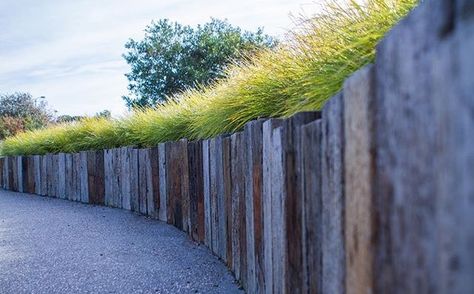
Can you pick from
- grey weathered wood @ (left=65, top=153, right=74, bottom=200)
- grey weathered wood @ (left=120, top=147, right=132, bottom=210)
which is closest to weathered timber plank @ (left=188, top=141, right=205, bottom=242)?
grey weathered wood @ (left=120, top=147, right=132, bottom=210)

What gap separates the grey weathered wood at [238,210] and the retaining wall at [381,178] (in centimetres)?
18

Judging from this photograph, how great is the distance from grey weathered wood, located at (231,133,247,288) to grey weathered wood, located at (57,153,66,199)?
5711 mm

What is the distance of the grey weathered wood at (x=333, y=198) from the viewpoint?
137 cm

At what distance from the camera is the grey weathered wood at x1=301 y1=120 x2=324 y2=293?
64.1 inches

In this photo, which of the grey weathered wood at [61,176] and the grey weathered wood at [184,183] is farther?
the grey weathered wood at [61,176]

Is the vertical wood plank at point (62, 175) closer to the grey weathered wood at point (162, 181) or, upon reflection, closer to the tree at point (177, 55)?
the grey weathered wood at point (162, 181)

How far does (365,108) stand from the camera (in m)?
1.15

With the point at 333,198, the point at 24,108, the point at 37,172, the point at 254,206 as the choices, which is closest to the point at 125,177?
the point at 37,172

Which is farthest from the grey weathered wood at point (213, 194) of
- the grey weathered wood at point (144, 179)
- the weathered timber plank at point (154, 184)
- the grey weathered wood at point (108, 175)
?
the grey weathered wood at point (108, 175)

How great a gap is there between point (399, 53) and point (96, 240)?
425cm

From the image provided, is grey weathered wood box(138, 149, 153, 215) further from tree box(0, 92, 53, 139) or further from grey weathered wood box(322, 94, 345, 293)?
tree box(0, 92, 53, 139)

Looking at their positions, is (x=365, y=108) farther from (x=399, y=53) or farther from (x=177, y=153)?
(x=177, y=153)

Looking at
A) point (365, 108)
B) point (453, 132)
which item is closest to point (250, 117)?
point (365, 108)

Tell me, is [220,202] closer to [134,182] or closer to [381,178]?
[381,178]
